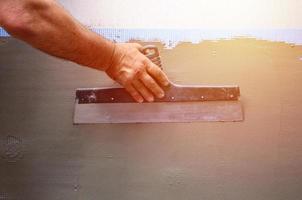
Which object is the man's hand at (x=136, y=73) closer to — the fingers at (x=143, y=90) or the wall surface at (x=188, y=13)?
the fingers at (x=143, y=90)

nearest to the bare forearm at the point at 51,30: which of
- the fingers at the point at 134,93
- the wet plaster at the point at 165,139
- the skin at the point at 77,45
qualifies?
the skin at the point at 77,45

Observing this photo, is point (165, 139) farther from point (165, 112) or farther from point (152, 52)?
point (152, 52)

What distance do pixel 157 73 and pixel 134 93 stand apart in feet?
0.34

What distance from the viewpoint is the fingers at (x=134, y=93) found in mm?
1390

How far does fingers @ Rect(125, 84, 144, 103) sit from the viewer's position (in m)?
1.39

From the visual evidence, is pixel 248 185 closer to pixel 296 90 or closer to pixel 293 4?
pixel 296 90

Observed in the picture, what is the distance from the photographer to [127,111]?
1.45m

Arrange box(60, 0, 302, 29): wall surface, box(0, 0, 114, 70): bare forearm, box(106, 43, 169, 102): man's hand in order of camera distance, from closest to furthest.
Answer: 1. box(0, 0, 114, 70): bare forearm
2. box(106, 43, 169, 102): man's hand
3. box(60, 0, 302, 29): wall surface

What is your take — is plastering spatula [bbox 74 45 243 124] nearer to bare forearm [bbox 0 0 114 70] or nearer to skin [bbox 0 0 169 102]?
skin [bbox 0 0 169 102]

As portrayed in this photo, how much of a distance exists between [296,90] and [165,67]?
0.46m

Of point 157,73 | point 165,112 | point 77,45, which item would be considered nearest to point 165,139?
point 165,112

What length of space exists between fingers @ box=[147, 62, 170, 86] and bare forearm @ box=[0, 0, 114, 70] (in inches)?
6.7

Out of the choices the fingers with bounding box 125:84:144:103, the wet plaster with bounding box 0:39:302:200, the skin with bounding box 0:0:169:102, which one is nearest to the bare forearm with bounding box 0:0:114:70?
the skin with bounding box 0:0:169:102

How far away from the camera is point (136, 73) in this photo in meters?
1.36
